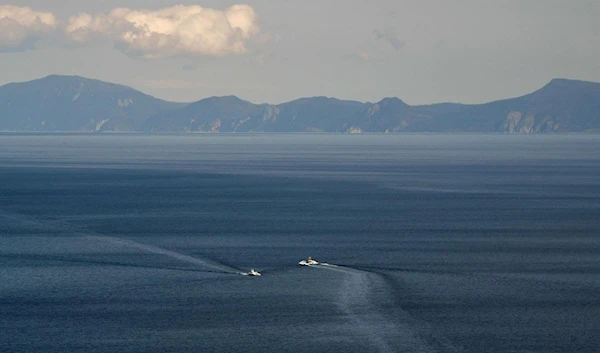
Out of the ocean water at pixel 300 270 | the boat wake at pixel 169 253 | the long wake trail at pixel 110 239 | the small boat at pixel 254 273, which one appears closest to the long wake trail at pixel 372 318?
the ocean water at pixel 300 270

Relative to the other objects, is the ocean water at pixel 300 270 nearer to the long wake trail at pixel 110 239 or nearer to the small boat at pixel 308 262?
the long wake trail at pixel 110 239

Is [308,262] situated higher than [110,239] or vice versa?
[308,262]

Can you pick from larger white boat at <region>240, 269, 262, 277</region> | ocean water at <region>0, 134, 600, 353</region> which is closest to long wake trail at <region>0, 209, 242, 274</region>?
ocean water at <region>0, 134, 600, 353</region>

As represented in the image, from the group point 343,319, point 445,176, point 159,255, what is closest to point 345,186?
point 445,176

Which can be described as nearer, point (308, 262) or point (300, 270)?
point (300, 270)

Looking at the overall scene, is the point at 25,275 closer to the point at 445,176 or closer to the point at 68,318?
the point at 68,318

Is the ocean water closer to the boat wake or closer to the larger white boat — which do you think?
the boat wake

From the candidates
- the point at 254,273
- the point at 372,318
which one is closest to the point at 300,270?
the point at 254,273

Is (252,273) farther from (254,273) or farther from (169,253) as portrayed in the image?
(169,253)
